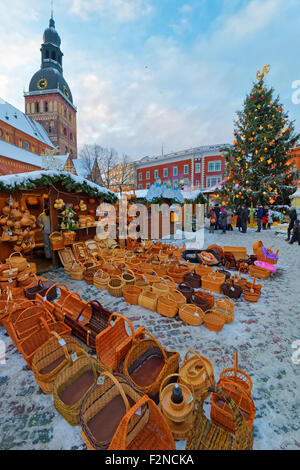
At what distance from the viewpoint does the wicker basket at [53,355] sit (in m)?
2.69

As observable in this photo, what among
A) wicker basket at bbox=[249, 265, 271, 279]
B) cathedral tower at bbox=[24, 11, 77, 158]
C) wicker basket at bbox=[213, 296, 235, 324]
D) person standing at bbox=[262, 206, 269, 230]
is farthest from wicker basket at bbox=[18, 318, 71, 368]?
cathedral tower at bbox=[24, 11, 77, 158]

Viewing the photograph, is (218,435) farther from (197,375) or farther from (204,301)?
(204,301)

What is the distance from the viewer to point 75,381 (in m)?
2.70

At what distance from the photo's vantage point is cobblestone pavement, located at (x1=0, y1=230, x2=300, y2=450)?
7.07 ft

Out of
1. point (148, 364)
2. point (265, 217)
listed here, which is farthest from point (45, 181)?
point (265, 217)

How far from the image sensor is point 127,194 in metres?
11.5

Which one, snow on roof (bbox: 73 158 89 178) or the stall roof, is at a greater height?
snow on roof (bbox: 73 158 89 178)

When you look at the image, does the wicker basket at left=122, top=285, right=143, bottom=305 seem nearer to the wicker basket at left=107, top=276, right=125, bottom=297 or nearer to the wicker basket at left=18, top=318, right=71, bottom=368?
the wicker basket at left=107, top=276, right=125, bottom=297

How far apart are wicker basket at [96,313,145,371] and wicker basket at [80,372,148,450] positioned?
339mm

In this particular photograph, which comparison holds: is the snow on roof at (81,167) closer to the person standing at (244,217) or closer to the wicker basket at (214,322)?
the person standing at (244,217)

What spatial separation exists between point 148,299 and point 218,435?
111 inches

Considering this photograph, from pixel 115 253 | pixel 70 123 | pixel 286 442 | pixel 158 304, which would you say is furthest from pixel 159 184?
pixel 70 123

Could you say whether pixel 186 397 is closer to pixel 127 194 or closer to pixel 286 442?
pixel 286 442

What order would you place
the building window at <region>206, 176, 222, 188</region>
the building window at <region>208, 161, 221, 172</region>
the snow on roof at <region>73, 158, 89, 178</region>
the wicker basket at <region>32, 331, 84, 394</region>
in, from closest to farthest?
the wicker basket at <region>32, 331, 84, 394</region>, the building window at <region>208, 161, 221, 172</region>, the building window at <region>206, 176, 222, 188</region>, the snow on roof at <region>73, 158, 89, 178</region>
